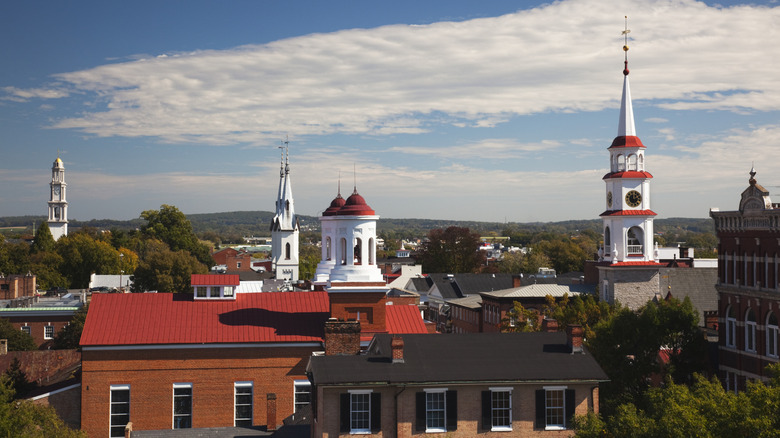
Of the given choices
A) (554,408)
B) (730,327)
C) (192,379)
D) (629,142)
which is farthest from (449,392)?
(629,142)

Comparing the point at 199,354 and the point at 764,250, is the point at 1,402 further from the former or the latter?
the point at 764,250

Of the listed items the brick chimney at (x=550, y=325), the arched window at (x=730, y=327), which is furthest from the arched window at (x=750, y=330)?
the brick chimney at (x=550, y=325)

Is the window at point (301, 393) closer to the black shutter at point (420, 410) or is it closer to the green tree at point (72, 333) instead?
the black shutter at point (420, 410)

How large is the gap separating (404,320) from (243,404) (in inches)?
441

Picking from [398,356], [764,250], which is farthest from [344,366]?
[764,250]

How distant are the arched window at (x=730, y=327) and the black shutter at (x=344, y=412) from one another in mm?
26228

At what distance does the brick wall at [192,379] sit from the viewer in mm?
47344

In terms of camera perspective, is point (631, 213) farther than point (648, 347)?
Yes

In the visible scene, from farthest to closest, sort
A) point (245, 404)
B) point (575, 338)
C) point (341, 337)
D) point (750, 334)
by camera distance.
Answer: point (750, 334), point (245, 404), point (341, 337), point (575, 338)

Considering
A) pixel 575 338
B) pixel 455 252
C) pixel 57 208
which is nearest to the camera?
pixel 575 338

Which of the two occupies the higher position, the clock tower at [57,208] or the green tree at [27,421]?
the clock tower at [57,208]

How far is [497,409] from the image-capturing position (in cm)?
3478

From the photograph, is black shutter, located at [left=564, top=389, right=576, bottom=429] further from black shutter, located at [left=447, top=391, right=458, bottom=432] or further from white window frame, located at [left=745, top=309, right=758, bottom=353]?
white window frame, located at [left=745, top=309, right=758, bottom=353]

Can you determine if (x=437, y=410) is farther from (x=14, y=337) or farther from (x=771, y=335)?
(x=14, y=337)
